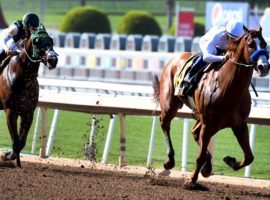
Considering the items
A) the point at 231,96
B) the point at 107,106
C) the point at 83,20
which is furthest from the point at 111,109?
the point at 83,20

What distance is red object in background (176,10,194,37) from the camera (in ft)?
113

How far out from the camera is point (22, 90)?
9.75 metres

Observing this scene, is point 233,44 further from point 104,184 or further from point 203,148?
point 104,184

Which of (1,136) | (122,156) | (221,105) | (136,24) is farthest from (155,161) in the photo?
(136,24)

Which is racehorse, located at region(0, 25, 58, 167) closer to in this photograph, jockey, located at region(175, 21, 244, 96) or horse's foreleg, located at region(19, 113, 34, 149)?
horse's foreleg, located at region(19, 113, 34, 149)

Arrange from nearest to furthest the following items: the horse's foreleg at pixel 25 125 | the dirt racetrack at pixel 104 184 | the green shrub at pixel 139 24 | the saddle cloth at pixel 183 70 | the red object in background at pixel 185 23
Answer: the dirt racetrack at pixel 104 184
the saddle cloth at pixel 183 70
the horse's foreleg at pixel 25 125
the red object in background at pixel 185 23
the green shrub at pixel 139 24

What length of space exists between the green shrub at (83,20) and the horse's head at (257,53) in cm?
2949

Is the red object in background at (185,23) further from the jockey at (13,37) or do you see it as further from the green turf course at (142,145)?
the jockey at (13,37)

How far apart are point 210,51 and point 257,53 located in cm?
99

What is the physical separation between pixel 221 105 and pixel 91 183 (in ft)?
4.53

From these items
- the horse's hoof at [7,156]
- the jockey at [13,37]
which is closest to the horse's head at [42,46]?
the jockey at [13,37]

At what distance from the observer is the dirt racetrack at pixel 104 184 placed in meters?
8.02

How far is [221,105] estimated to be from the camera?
27.8ft

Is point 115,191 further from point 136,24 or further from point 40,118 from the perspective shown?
point 136,24
